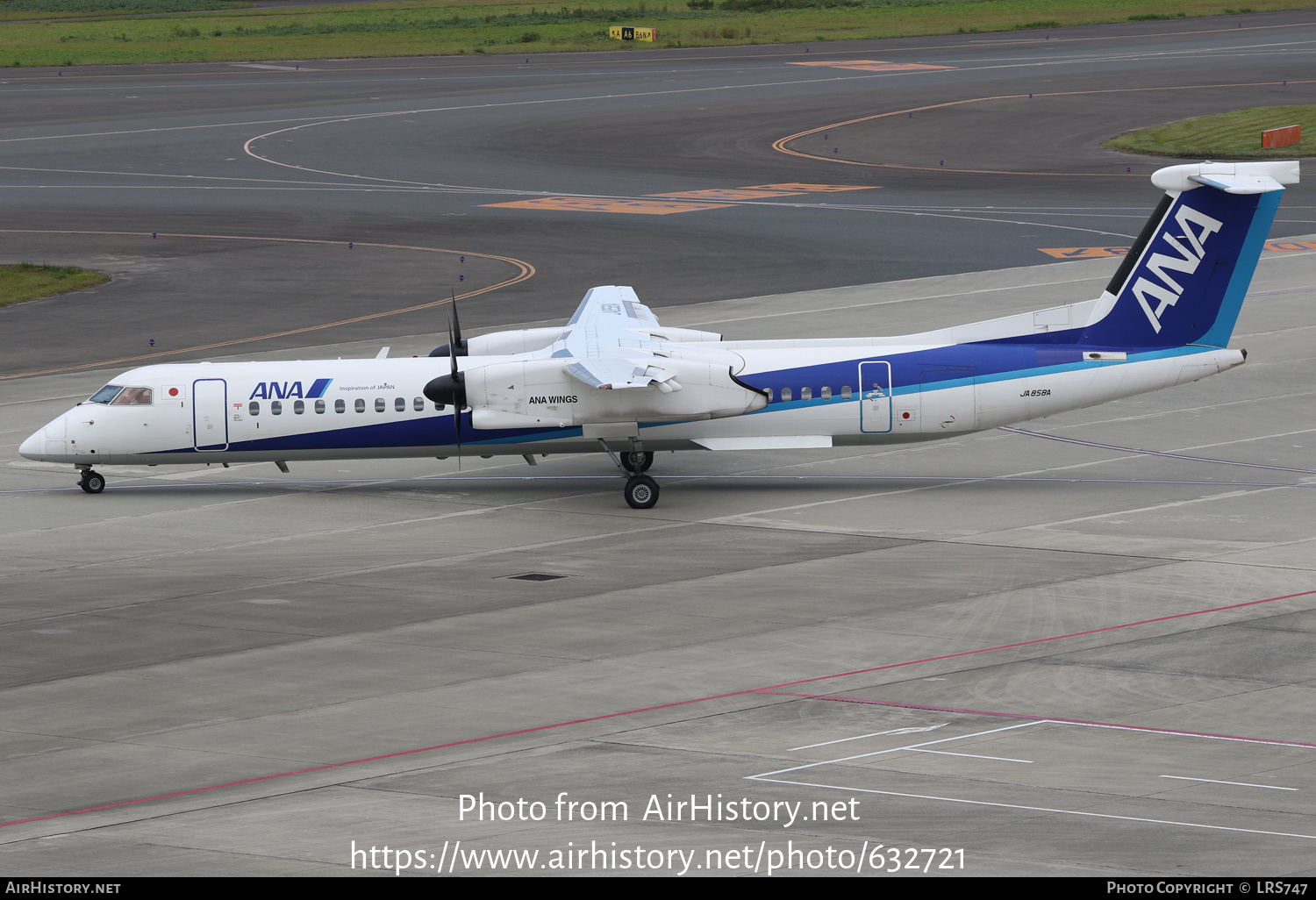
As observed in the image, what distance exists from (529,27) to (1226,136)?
2624 inches

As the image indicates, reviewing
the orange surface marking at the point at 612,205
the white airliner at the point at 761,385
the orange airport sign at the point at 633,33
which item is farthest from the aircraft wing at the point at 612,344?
the orange airport sign at the point at 633,33

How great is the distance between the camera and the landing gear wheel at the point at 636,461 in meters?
32.9

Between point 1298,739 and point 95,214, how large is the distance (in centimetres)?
5988

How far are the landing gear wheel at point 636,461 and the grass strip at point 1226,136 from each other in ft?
144

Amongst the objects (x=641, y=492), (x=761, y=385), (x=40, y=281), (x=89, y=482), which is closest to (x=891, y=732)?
(x=641, y=492)

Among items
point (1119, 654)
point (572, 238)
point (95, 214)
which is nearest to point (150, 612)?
point (1119, 654)

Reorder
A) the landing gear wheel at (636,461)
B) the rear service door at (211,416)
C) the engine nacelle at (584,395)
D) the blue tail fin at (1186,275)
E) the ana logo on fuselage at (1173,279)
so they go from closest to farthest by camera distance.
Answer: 1. the engine nacelle at (584,395)
2. the blue tail fin at (1186,275)
3. the ana logo on fuselage at (1173,279)
4. the landing gear wheel at (636,461)
5. the rear service door at (211,416)

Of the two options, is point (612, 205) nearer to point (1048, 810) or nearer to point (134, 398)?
point (134, 398)

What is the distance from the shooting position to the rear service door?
3356 centimetres

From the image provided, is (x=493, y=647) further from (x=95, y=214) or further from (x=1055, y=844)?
(x=95, y=214)

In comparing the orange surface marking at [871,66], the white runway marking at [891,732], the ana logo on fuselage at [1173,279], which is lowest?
the white runway marking at [891,732]

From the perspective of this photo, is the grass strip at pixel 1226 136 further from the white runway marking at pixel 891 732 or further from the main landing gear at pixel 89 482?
the white runway marking at pixel 891 732

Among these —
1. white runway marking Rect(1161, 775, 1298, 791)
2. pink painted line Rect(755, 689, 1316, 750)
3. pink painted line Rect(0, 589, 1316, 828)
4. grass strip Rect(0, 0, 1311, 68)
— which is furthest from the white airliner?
grass strip Rect(0, 0, 1311, 68)

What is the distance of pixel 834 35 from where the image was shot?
375ft
